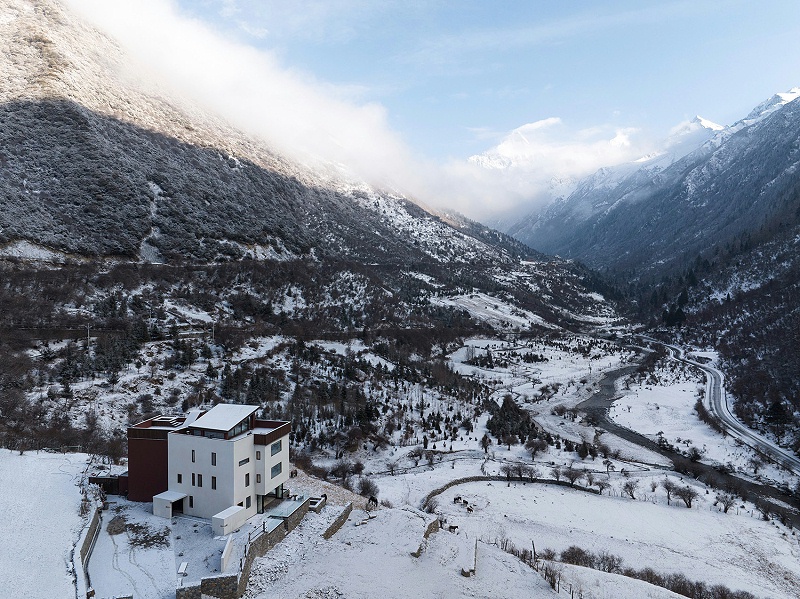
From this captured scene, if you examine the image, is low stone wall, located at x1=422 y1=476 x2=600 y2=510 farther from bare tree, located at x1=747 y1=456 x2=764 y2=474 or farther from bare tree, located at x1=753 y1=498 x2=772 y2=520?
bare tree, located at x1=747 y1=456 x2=764 y2=474

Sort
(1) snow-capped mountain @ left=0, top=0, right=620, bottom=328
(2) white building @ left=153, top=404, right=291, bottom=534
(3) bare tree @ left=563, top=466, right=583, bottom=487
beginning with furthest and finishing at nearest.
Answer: (1) snow-capped mountain @ left=0, top=0, right=620, bottom=328
(3) bare tree @ left=563, top=466, right=583, bottom=487
(2) white building @ left=153, top=404, right=291, bottom=534

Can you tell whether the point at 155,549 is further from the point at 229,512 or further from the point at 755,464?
the point at 755,464

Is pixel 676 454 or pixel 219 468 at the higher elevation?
pixel 219 468

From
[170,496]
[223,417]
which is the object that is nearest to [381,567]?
[223,417]

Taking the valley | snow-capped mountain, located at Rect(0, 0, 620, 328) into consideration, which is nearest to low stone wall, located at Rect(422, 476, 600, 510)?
the valley

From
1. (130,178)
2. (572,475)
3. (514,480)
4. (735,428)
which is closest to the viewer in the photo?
(572,475)

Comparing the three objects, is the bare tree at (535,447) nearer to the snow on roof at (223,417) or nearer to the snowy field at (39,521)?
the snow on roof at (223,417)
